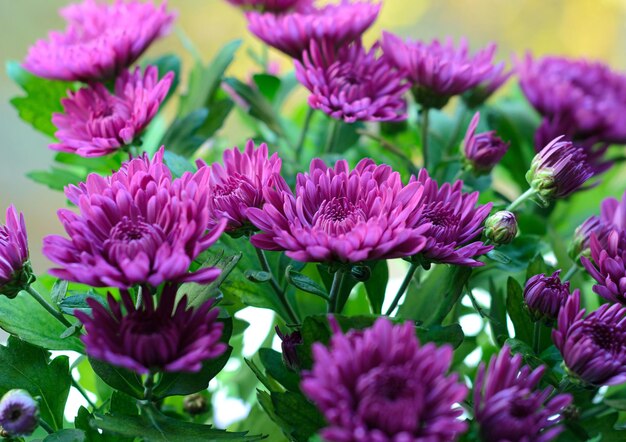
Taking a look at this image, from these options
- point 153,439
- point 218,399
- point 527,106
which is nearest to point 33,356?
point 153,439

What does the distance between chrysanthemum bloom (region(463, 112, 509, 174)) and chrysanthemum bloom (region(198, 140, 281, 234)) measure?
0.50 feet

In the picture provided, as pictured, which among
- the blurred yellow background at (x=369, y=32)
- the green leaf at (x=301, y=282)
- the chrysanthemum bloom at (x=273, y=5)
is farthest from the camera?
the blurred yellow background at (x=369, y=32)

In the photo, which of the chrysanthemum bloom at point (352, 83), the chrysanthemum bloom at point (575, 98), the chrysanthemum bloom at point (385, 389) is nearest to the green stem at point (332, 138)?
the chrysanthemum bloom at point (352, 83)

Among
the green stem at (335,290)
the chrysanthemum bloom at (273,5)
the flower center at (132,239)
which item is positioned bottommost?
the green stem at (335,290)

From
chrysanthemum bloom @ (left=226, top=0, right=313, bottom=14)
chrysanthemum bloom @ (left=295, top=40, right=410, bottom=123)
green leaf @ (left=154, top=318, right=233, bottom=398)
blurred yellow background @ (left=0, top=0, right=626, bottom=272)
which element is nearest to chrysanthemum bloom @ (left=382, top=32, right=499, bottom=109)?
chrysanthemum bloom @ (left=295, top=40, right=410, bottom=123)

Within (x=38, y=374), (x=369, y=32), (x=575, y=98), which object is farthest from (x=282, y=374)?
(x=369, y=32)

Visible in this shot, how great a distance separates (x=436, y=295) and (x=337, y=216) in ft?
0.31

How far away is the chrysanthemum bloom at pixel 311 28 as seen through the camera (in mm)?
472

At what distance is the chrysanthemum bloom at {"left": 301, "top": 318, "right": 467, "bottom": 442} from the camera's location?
267 mm

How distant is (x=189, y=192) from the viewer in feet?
1.07

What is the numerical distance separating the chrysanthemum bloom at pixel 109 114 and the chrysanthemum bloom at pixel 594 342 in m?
0.25

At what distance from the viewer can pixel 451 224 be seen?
0.37 m

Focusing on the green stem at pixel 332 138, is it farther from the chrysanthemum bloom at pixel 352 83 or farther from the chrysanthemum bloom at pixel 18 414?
the chrysanthemum bloom at pixel 18 414

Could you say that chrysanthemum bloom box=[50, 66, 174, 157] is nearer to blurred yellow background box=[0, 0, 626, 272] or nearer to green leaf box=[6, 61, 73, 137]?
green leaf box=[6, 61, 73, 137]
